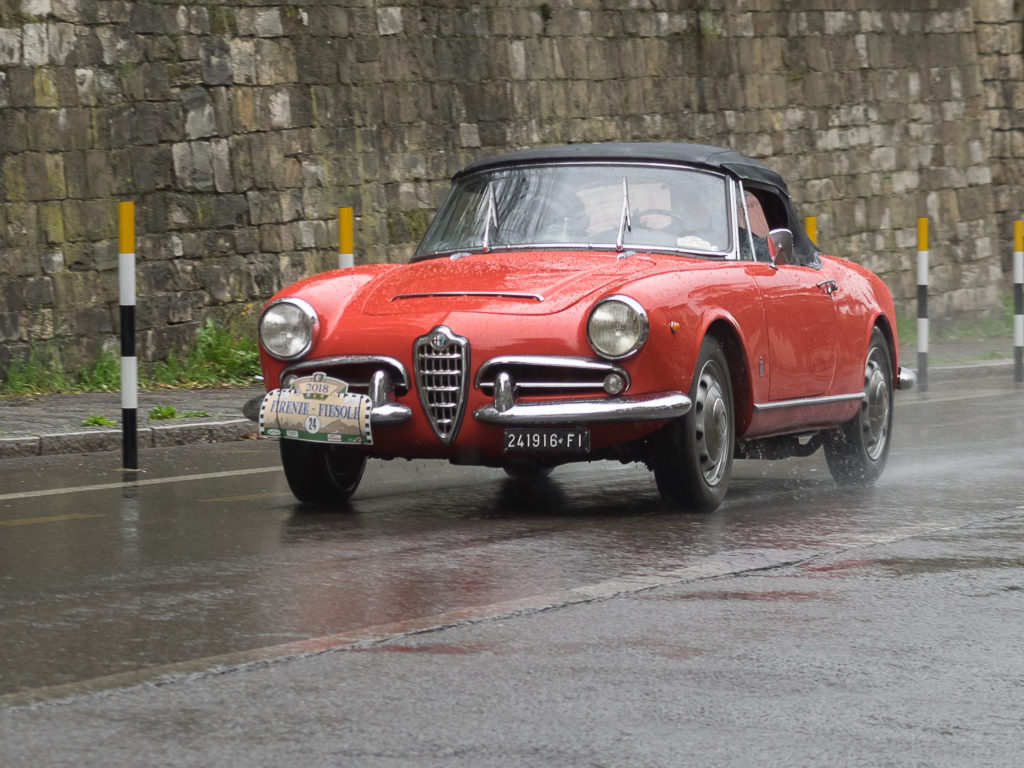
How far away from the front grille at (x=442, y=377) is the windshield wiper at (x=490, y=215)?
1.17m

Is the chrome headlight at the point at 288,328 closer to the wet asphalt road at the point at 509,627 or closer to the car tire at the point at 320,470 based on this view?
the car tire at the point at 320,470

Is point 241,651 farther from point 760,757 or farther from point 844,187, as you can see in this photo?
point 844,187

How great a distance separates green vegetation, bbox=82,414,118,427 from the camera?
1122 centimetres

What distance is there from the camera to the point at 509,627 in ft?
17.5

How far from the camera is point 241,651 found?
4984 millimetres

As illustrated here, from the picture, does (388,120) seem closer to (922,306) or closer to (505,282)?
(922,306)

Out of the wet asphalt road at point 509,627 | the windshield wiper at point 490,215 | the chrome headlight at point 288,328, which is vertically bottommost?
the wet asphalt road at point 509,627

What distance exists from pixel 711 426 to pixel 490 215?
5.17 feet

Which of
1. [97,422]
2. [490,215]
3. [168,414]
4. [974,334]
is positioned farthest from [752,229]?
[974,334]

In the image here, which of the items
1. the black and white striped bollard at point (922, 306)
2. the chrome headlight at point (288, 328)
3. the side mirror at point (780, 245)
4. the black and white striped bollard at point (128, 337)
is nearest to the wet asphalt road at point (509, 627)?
the chrome headlight at point (288, 328)

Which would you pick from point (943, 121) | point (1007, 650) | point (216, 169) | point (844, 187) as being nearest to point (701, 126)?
point (844, 187)

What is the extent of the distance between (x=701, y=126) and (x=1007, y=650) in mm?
16378

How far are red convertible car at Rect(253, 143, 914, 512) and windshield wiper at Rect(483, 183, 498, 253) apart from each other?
10mm

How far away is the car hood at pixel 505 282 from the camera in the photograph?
748 centimetres
